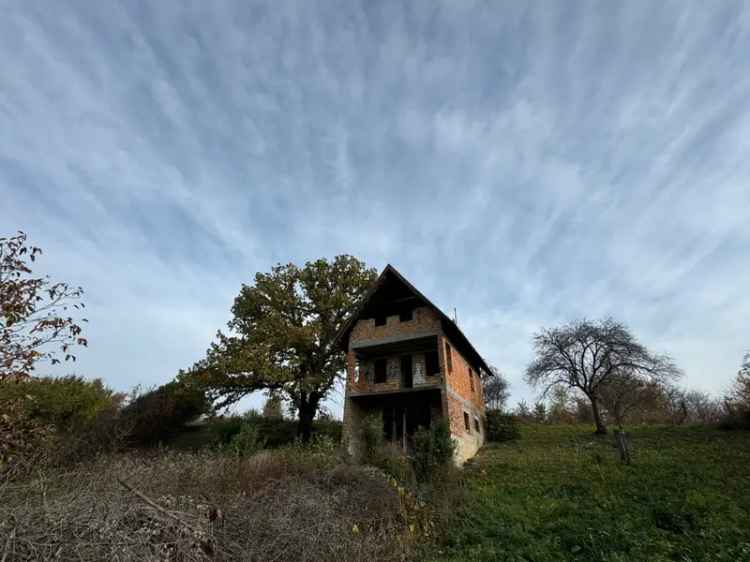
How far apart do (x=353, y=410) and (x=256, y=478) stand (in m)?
9.92

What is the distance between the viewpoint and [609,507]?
9391mm

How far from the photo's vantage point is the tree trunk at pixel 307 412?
22328 millimetres

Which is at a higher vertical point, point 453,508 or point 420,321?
point 420,321

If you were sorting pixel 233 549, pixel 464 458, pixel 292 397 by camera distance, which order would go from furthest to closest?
pixel 292 397 < pixel 464 458 < pixel 233 549

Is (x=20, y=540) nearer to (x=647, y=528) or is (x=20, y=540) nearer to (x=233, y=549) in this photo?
(x=233, y=549)

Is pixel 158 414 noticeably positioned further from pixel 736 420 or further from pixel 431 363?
pixel 736 420

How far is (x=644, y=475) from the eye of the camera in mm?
11594

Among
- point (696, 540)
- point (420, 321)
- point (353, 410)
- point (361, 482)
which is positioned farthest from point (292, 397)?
point (696, 540)

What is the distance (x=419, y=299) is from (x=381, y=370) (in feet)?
13.5

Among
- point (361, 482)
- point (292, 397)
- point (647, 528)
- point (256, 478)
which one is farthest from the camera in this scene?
point (292, 397)

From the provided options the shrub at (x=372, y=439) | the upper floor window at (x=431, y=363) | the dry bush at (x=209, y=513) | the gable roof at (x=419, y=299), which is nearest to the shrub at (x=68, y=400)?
the gable roof at (x=419, y=299)

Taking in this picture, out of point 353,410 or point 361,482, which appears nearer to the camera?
point 361,482

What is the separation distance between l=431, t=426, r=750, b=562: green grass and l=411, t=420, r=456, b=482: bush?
1.14 metres

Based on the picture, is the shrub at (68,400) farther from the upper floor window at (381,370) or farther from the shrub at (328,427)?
the upper floor window at (381,370)
